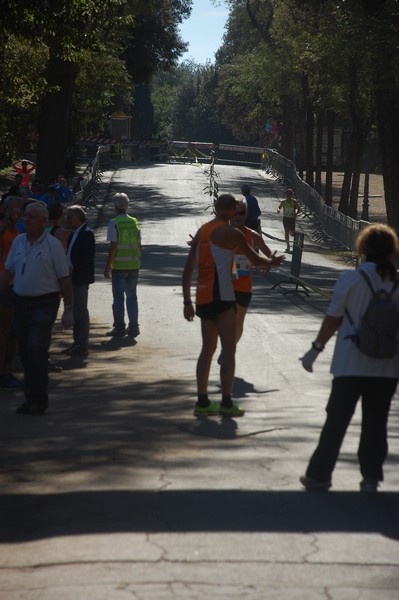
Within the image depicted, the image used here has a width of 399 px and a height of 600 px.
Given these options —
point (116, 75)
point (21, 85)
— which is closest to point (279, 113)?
point (116, 75)

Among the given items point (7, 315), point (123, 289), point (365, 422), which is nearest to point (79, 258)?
point (123, 289)

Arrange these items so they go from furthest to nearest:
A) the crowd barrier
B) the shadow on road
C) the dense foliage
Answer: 1. the crowd barrier
2. the dense foliage
3. the shadow on road

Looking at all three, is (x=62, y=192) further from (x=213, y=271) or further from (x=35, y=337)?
(x=213, y=271)

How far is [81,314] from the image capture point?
14.9 meters

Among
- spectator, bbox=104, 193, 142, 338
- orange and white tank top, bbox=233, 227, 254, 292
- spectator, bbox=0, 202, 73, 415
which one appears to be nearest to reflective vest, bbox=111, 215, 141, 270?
spectator, bbox=104, 193, 142, 338

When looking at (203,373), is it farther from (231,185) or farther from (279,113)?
(279,113)

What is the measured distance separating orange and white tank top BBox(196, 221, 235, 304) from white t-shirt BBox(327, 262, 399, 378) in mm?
2736

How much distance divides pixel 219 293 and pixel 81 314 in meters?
4.79

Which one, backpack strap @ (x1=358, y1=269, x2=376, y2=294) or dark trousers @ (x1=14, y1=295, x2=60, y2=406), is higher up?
backpack strap @ (x1=358, y1=269, x2=376, y2=294)

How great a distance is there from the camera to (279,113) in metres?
87.9

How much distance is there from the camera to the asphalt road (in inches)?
238

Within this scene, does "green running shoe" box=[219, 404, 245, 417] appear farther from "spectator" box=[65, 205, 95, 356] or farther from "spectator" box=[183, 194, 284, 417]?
"spectator" box=[65, 205, 95, 356]

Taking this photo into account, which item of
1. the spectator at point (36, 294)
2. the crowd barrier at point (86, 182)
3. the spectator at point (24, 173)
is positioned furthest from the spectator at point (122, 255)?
the crowd barrier at point (86, 182)

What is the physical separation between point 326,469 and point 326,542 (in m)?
1.18
